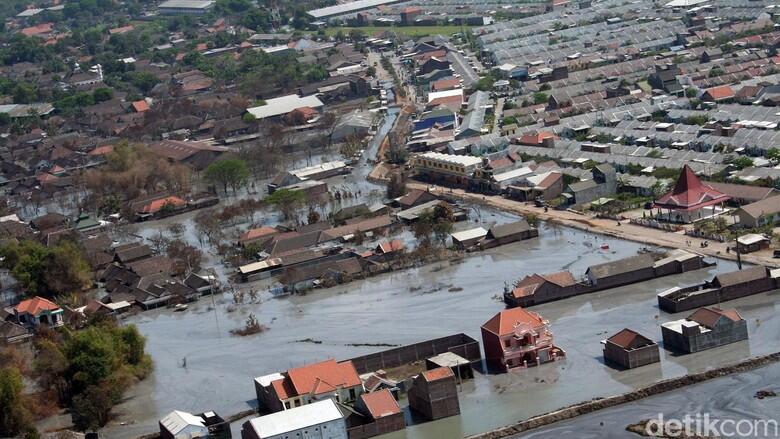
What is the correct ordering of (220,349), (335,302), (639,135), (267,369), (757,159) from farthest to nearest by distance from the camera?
1. (639,135)
2. (757,159)
3. (335,302)
4. (220,349)
5. (267,369)

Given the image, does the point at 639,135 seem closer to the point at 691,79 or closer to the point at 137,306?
the point at 691,79

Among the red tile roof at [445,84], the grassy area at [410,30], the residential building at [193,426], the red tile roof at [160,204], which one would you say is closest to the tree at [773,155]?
the red tile roof at [160,204]

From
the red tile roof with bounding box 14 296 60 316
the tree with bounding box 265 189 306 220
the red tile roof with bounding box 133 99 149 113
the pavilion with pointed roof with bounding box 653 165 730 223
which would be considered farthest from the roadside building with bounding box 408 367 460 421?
the red tile roof with bounding box 133 99 149 113

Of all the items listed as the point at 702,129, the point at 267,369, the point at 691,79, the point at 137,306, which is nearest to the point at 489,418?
the point at 267,369

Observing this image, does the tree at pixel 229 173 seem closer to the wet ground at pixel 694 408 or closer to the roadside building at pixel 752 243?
the roadside building at pixel 752 243

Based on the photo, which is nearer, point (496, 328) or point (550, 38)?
point (496, 328)

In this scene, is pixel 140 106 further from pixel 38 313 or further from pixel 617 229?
pixel 617 229

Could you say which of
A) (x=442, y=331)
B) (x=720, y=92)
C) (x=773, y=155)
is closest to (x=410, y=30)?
(x=720, y=92)
